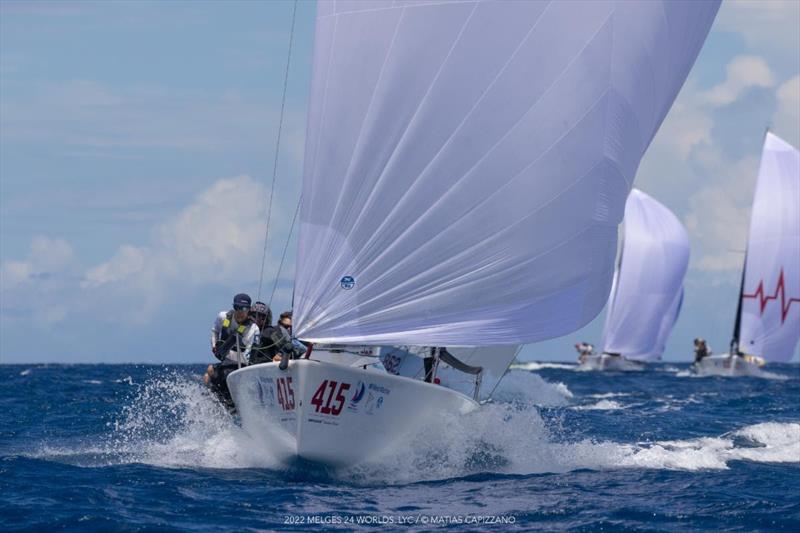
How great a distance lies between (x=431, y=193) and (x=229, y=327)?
391 centimetres

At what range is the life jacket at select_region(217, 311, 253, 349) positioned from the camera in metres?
16.0

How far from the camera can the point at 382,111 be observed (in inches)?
536

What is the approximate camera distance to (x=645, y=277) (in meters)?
64.2

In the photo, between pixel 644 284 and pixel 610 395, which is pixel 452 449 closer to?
pixel 610 395

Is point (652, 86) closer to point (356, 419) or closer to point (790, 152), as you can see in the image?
point (356, 419)

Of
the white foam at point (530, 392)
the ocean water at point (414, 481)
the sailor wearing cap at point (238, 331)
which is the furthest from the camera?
the white foam at point (530, 392)

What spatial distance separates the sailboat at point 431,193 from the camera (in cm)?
1361

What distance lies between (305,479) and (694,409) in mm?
17796

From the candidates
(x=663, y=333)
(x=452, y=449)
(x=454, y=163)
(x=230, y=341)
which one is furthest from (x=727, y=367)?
(x=454, y=163)

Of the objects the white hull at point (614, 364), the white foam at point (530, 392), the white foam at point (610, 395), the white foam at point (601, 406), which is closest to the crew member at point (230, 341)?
the white foam at point (601, 406)

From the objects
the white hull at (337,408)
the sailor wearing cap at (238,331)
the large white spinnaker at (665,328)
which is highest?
the large white spinnaker at (665,328)

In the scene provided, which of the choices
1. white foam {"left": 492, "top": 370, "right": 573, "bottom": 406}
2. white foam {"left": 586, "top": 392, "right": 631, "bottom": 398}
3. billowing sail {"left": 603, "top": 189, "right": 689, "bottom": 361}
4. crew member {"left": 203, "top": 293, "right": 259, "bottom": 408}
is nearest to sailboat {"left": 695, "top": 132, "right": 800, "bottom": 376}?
billowing sail {"left": 603, "top": 189, "right": 689, "bottom": 361}

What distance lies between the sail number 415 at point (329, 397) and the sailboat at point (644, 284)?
51432 millimetres

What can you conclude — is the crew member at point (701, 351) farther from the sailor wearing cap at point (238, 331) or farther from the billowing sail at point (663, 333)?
the sailor wearing cap at point (238, 331)
